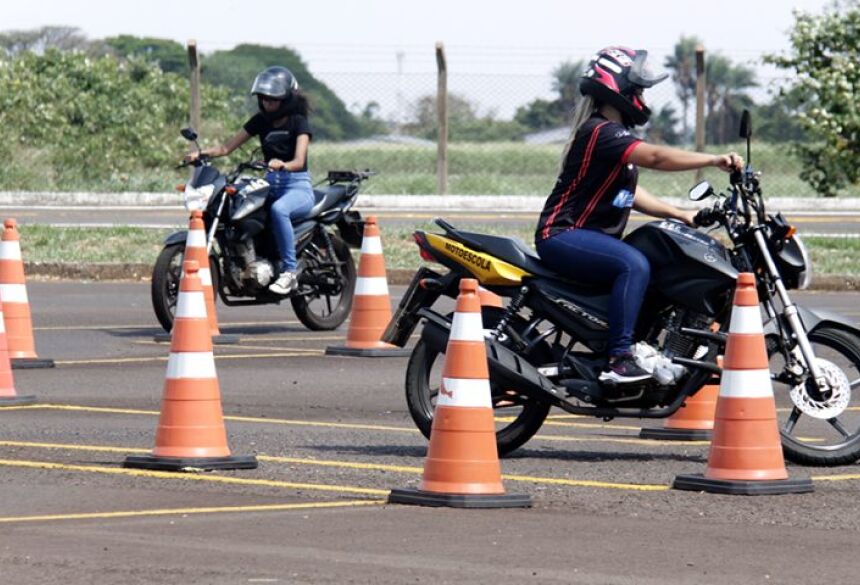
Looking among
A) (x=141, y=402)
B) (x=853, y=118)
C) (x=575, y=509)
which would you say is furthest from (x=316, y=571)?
(x=853, y=118)

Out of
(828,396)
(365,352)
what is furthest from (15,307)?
(828,396)

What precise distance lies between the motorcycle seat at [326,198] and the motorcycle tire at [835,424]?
666 cm

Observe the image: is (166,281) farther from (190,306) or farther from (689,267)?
(689,267)

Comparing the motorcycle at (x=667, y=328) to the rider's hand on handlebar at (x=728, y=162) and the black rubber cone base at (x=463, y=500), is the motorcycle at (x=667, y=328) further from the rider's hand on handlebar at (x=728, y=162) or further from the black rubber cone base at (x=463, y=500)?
the black rubber cone base at (x=463, y=500)

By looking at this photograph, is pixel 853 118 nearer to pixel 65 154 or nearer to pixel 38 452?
pixel 65 154

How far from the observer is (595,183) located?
9.95 m

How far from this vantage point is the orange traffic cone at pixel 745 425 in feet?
29.1

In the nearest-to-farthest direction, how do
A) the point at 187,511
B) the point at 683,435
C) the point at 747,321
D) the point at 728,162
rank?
the point at 187,511, the point at 747,321, the point at 728,162, the point at 683,435

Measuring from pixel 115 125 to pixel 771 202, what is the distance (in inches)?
510

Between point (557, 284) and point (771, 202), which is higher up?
point (557, 284)

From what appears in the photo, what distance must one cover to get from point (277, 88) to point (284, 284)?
1444 mm

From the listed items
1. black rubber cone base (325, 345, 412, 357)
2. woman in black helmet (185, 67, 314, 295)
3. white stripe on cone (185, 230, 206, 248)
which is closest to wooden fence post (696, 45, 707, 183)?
woman in black helmet (185, 67, 314, 295)

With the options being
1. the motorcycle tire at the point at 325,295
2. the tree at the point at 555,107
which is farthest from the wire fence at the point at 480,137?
the motorcycle tire at the point at 325,295

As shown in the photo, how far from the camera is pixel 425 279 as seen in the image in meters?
10.2
